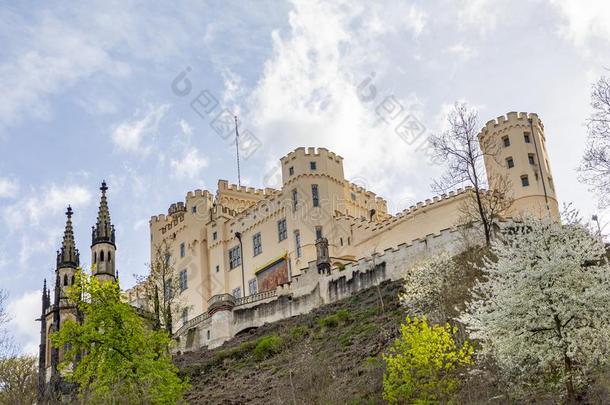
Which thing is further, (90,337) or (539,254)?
(90,337)

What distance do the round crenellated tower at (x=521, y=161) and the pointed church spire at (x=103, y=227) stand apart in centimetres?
2485

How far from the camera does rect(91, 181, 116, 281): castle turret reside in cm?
5314

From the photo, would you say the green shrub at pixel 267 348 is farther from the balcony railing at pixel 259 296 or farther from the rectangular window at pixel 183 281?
the rectangular window at pixel 183 281

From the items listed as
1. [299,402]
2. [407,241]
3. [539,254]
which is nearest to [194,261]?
[407,241]

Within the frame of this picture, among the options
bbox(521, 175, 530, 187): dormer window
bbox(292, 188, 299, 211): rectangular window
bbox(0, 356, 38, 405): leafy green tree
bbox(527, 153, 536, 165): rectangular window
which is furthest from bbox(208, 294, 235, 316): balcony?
bbox(527, 153, 536, 165): rectangular window

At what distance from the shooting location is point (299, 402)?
34688 mm

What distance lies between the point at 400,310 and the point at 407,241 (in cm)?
1311

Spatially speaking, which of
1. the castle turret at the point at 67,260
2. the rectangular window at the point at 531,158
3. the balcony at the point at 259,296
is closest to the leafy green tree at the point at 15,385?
the castle turret at the point at 67,260

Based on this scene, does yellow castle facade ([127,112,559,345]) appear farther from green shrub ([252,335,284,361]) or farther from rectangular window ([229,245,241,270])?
green shrub ([252,335,284,361])

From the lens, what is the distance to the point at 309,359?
40.8m

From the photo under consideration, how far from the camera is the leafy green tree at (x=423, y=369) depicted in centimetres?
2928

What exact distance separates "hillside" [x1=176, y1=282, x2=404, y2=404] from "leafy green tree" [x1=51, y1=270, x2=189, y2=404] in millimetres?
5199

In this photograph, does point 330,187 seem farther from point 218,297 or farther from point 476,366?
point 476,366

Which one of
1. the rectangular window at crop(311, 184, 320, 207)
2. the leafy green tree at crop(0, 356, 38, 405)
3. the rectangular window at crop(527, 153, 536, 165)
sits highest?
the rectangular window at crop(311, 184, 320, 207)
